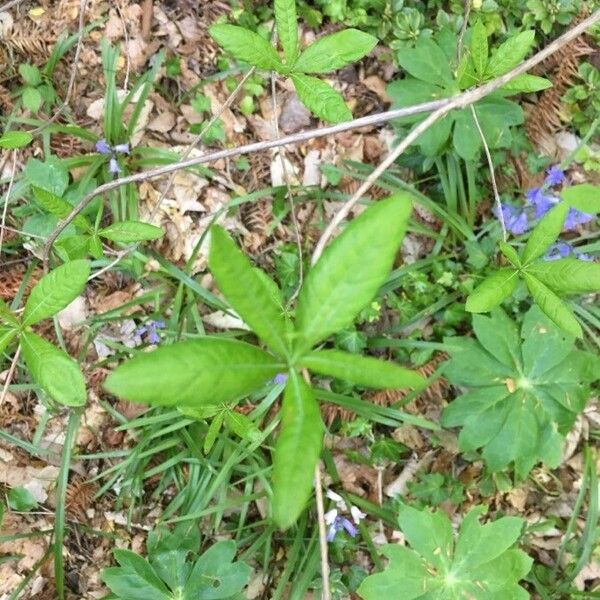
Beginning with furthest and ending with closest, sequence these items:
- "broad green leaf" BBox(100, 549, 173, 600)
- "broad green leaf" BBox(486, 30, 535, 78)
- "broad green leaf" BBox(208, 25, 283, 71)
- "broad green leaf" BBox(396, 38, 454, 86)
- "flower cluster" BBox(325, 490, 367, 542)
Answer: "broad green leaf" BBox(396, 38, 454, 86)
"flower cluster" BBox(325, 490, 367, 542)
"broad green leaf" BBox(100, 549, 173, 600)
"broad green leaf" BBox(486, 30, 535, 78)
"broad green leaf" BBox(208, 25, 283, 71)

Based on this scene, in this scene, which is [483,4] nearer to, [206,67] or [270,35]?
[270,35]

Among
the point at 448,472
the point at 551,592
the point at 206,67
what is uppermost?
the point at 206,67

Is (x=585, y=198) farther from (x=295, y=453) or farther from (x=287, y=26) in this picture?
(x=295, y=453)

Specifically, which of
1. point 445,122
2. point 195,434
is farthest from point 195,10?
point 195,434

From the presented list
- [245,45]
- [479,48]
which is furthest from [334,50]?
[479,48]

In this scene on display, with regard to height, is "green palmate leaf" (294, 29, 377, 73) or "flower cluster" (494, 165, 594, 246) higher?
"green palmate leaf" (294, 29, 377, 73)

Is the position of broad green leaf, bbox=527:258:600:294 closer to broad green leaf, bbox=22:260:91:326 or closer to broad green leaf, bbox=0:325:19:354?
broad green leaf, bbox=22:260:91:326

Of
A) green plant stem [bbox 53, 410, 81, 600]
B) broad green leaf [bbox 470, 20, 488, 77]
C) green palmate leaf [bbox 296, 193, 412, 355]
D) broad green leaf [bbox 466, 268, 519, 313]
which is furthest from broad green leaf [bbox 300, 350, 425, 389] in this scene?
green plant stem [bbox 53, 410, 81, 600]

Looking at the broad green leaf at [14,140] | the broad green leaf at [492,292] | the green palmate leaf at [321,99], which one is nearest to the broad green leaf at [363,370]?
the broad green leaf at [492,292]
